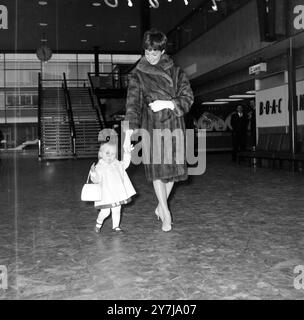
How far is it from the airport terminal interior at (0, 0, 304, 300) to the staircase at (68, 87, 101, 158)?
53 millimetres

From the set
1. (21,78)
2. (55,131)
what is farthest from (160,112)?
(21,78)

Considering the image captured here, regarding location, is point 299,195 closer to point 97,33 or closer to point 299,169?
point 299,169

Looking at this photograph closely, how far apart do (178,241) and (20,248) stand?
1246 millimetres

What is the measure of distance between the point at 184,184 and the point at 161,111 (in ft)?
14.6

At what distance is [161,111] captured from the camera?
155 inches

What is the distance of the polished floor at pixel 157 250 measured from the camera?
8.30 ft

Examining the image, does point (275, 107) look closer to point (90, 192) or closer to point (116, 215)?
point (116, 215)

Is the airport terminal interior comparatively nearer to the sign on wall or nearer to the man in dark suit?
the sign on wall

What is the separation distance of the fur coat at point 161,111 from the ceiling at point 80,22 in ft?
45.2

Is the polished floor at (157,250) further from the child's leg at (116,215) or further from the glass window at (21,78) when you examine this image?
the glass window at (21,78)

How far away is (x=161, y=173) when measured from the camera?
395 centimetres
